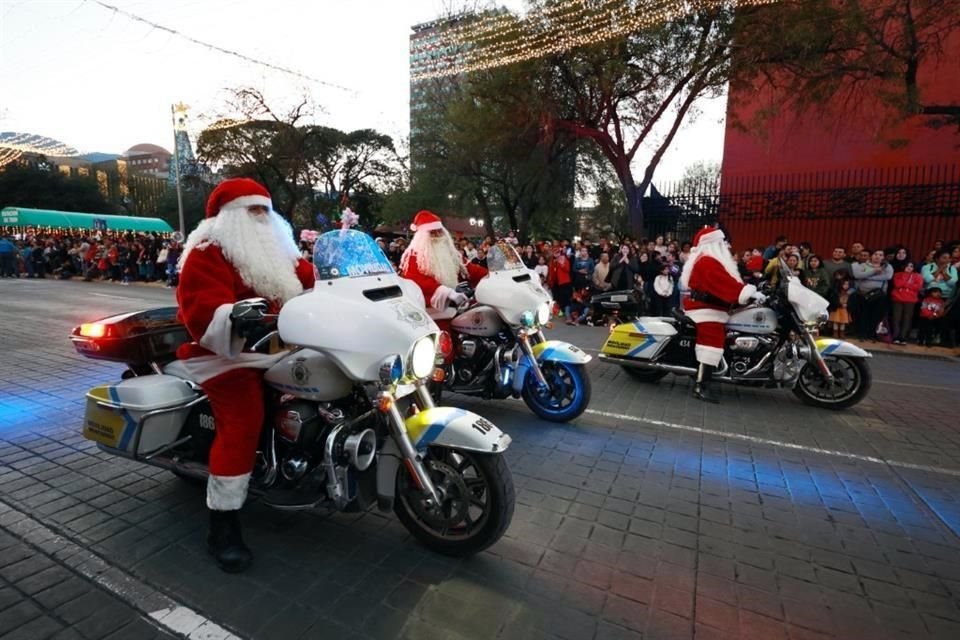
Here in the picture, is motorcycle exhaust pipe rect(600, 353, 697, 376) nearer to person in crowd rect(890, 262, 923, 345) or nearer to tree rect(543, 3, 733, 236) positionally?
person in crowd rect(890, 262, 923, 345)

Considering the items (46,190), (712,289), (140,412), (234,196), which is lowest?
(140,412)

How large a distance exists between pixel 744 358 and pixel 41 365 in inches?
333

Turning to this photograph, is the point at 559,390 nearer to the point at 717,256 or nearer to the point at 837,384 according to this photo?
the point at 717,256

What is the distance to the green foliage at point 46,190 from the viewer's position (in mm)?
47156

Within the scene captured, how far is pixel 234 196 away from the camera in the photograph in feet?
9.50

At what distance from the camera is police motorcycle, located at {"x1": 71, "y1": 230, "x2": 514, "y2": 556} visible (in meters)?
2.46

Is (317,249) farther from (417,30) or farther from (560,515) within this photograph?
(417,30)

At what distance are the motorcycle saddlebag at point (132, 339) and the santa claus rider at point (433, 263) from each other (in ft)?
7.70

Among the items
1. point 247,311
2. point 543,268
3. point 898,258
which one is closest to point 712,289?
point 247,311

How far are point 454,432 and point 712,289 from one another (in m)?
4.13

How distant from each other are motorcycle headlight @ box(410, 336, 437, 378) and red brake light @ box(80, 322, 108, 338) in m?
2.21

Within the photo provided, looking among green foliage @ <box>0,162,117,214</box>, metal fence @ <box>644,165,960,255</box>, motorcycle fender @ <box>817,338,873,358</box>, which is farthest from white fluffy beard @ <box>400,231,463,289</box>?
green foliage @ <box>0,162,117,214</box>

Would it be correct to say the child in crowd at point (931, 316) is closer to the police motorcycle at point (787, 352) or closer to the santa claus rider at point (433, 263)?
the police motorcycle at point (787, 352)

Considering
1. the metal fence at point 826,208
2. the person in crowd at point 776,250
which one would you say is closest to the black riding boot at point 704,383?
the person in crowd at point 776,250
